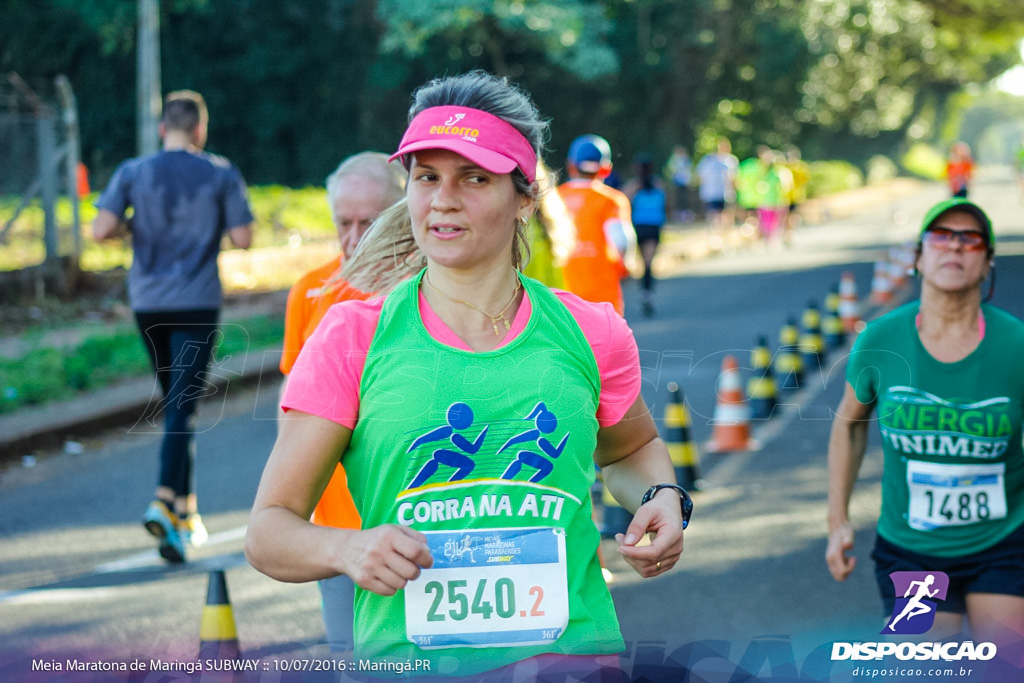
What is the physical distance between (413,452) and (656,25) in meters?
36.3

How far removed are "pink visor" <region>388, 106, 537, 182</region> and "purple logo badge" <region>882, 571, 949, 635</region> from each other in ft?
6.87

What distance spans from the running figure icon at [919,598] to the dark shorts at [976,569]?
0.06 metres

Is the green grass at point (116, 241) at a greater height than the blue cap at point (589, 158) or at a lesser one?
lesser

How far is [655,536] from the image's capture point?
2418mm

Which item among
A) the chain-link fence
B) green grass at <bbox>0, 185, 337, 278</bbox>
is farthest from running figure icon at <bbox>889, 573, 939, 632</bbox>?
the chain-link fence

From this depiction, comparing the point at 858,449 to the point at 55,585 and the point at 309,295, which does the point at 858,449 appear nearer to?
the point at 309,295

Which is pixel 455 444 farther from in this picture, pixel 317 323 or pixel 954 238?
pixel 954 238

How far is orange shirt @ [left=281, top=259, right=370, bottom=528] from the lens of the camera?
3.53 metres

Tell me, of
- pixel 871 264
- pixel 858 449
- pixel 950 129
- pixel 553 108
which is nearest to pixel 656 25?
pixel 553 108

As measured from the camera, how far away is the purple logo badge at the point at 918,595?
378 centimetres

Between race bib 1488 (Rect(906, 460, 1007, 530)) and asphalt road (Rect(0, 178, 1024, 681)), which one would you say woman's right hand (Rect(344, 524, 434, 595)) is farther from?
race bib 1488 (Rect(906, 460, 1007, 530))

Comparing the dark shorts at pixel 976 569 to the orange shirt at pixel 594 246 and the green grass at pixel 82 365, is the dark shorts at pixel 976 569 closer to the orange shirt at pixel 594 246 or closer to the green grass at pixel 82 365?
the orange shirt at pixel 594 246

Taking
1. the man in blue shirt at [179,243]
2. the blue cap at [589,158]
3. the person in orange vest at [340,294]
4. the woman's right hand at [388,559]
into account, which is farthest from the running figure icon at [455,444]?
the blue cap at [589,158]

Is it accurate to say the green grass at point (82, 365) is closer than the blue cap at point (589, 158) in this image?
No
